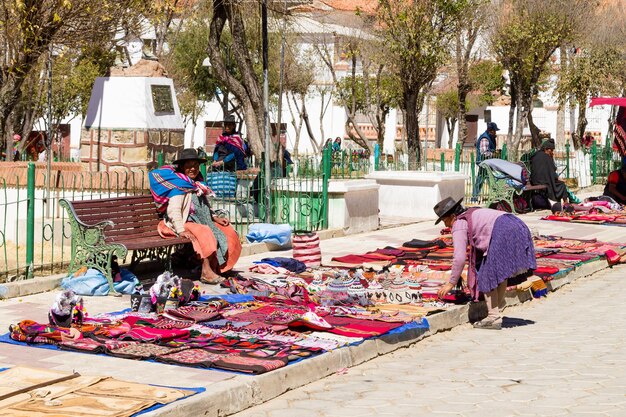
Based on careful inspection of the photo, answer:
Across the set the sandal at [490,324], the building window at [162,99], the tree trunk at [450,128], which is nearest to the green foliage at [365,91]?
the tree trunk at [450,128]

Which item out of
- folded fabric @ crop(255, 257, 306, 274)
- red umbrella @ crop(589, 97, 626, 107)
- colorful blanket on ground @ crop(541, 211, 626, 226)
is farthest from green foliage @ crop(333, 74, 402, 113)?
folded fabric @ crop(255, 257, 306, 274)

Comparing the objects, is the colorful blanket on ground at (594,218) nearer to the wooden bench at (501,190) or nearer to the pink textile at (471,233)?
the wooden bench at (501,190)

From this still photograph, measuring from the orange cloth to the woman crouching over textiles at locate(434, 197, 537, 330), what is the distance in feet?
8.76

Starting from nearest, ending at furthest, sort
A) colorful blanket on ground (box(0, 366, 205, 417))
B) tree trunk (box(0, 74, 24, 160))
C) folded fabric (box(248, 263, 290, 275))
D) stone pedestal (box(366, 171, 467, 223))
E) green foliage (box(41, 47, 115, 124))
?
1. colorful blanket on ground (box(0, 366, 205, 417))
2. folded fabric (box(248, 263, 290, 275))
3. tree trunk (box(0, 74, 24, 160))
4. stone pedestal (box(366, 171, 467, 223))
5. green foliage (box(41, 47, 115, 124))

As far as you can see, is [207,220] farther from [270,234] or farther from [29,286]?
[270,234]

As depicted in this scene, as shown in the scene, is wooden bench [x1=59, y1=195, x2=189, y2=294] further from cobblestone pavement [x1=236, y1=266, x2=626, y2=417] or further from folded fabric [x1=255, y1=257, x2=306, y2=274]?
cobblestone pavement [x1=236, y1=266, x2=626, y2=417]

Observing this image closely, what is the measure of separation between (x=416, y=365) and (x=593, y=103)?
17604 mm

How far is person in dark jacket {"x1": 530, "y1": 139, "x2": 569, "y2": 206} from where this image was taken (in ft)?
67.5

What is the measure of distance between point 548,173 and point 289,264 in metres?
9.63

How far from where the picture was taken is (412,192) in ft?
64.2

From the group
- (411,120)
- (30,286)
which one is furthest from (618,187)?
(30,286)

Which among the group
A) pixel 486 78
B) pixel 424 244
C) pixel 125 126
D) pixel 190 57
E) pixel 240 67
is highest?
pixel 486 78

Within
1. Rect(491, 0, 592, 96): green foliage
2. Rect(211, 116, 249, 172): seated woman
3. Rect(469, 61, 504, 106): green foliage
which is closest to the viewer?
Rect(211, 116, 249, 172): seated woman

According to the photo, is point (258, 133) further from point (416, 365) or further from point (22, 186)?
point (416, 365)
